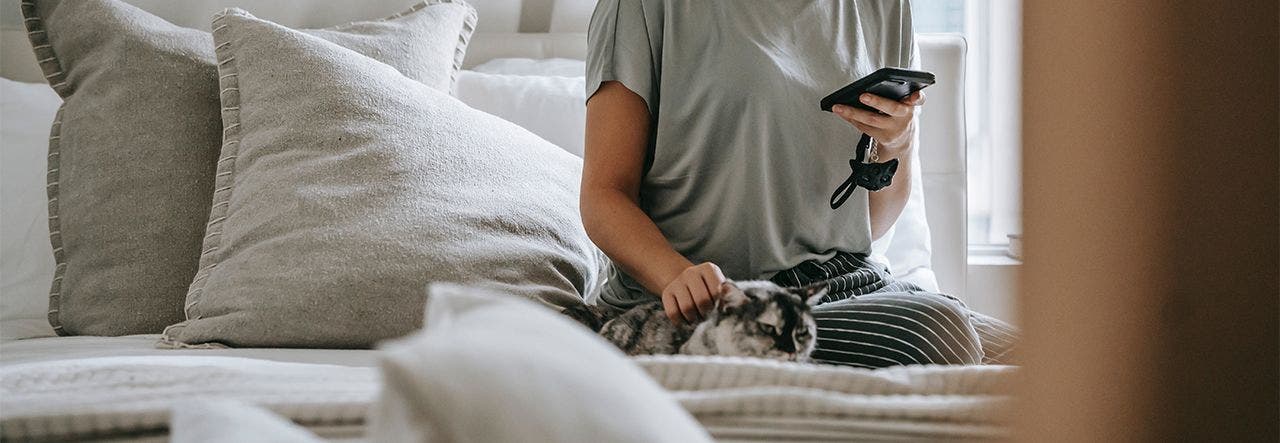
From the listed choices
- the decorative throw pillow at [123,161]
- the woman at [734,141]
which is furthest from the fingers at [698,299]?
the decorative throw pillow at [123,161]

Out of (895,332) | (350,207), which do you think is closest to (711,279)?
(895,332)

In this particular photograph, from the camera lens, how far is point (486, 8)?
2086 mm

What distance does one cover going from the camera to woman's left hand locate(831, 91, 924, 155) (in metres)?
1.18

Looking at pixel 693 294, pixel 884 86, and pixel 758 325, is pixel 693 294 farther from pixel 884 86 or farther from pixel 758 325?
pixel 884 86

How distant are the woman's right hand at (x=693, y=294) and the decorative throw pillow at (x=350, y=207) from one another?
21cm

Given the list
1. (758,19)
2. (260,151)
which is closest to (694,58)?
(758,19)

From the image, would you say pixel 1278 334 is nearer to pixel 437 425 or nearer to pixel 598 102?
pixel 437 425

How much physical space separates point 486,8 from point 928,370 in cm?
157

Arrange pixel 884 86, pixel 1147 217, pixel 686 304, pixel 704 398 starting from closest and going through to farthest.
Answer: pixel 1147 217 < pixel 704 398 < pixel 686 304 < pixel 884 86

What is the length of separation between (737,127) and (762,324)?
448 mm

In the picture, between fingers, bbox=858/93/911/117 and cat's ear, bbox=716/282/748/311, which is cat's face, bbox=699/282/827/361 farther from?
fingers, bbox=858/93/911/117

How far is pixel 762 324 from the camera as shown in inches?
36.6

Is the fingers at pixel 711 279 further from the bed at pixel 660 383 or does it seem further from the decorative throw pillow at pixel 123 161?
the decorative throw pillow at pixel 123 161

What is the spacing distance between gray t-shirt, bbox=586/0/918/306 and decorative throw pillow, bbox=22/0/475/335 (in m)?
0.55
